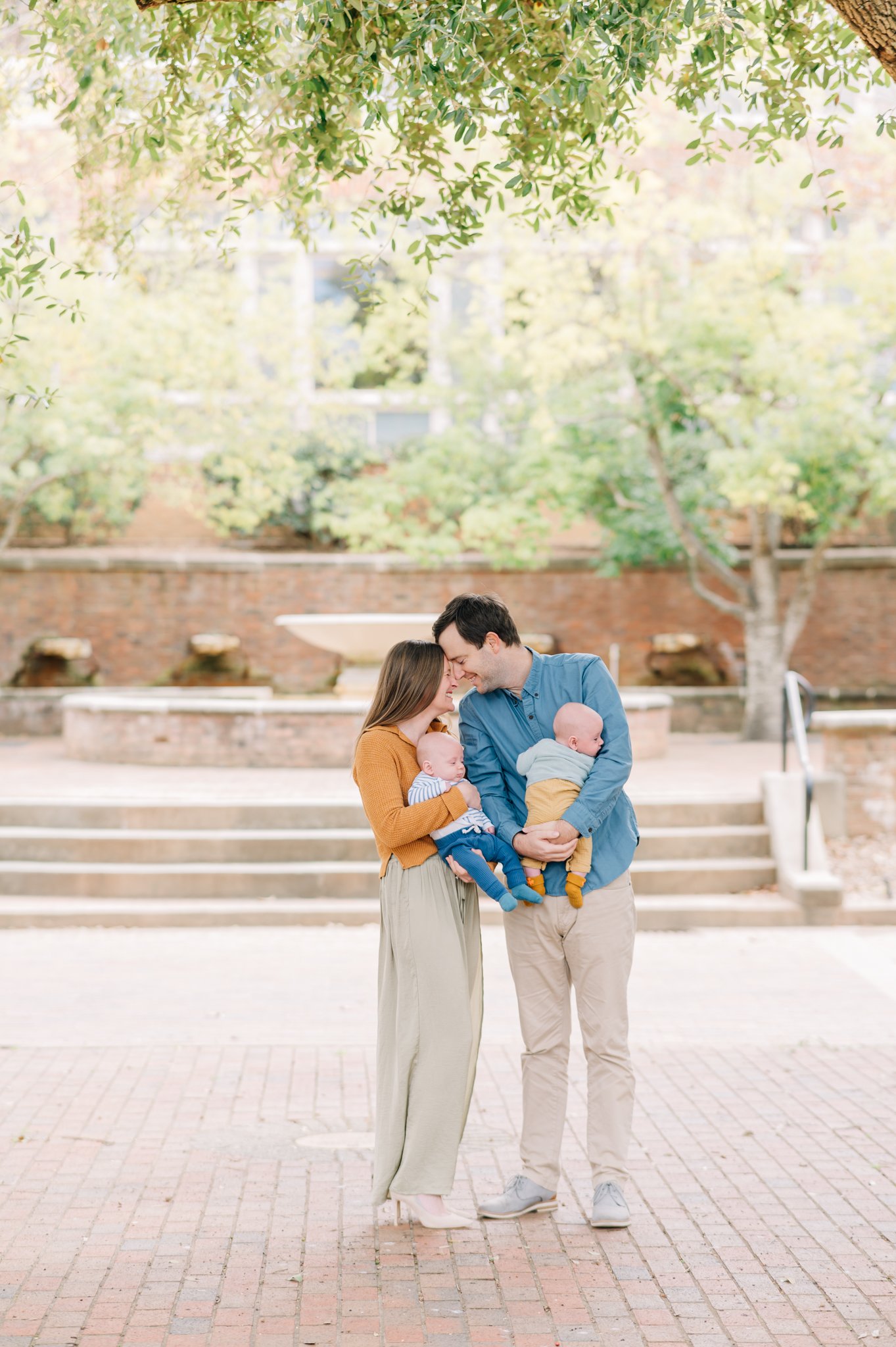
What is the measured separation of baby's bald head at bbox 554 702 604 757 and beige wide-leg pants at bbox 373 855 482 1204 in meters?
0.56

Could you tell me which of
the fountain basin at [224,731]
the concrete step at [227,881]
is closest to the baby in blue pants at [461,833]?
the concrete step at [227,881]

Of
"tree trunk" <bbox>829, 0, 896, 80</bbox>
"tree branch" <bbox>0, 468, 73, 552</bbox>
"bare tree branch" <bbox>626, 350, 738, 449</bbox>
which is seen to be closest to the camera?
"tree trunk" <bbox>829, 0, 896, 80</bbox>

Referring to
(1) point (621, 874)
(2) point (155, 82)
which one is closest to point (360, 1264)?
(1) point (621, 874)

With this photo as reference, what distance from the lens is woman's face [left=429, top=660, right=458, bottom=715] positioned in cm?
424

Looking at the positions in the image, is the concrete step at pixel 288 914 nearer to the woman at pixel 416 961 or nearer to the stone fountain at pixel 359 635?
the stone fountain at pixel 359 635

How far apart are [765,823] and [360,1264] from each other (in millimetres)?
7595

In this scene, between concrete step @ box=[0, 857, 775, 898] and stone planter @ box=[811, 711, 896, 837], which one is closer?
concrete step @ box=[0, 857, 775, 898]

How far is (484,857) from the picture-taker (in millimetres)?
4230

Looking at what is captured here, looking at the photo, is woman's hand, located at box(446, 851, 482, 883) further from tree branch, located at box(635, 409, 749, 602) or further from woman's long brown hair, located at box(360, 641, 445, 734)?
tree branch, located at box(635, 409, 749, 602)

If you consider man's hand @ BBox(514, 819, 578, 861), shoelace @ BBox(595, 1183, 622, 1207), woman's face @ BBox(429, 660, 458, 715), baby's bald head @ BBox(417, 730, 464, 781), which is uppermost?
woman's face @ BBox(429, 660, 458, 715)

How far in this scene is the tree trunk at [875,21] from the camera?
3.36m

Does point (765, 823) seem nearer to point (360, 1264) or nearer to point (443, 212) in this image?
point (443, 212)

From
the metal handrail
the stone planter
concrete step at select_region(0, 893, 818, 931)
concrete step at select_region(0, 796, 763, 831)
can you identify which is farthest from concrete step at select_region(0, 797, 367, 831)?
the stone planter

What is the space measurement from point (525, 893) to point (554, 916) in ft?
0.51
